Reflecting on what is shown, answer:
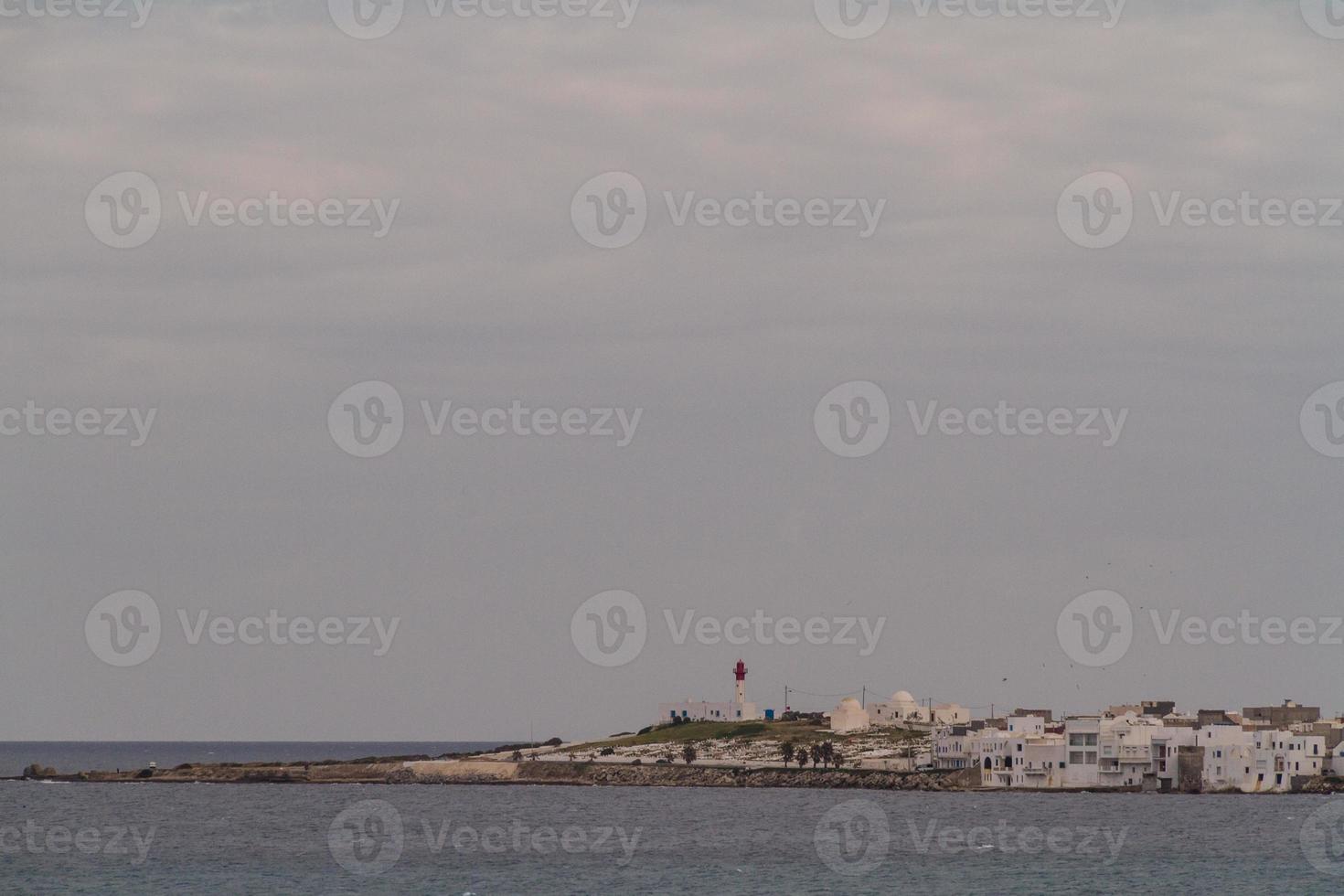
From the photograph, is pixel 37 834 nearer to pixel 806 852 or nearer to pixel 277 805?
pixel 277 805

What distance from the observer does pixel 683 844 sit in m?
99.9

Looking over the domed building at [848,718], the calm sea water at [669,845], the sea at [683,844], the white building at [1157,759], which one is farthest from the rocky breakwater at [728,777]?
the domed building at [848,718]

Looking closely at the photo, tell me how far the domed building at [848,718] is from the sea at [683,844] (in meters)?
38.0

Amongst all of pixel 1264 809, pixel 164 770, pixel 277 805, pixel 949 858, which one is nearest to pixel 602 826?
pixel 949 858

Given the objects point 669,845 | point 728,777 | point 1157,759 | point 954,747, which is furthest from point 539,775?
point 669,845

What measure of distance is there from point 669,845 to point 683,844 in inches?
54.5

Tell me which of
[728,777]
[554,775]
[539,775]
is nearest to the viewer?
[728,777]

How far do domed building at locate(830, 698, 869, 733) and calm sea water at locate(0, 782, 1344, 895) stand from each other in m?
41.2

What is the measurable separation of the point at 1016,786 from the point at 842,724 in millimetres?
39459

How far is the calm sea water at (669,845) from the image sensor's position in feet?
263

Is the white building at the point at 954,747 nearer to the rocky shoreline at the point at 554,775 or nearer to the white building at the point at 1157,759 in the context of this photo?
the rocky shoreline at the point at 554,775

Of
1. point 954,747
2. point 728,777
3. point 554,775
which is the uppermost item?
point 954,747

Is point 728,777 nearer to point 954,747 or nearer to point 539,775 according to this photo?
point 954,747

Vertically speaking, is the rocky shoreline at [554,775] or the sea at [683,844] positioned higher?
the sea at [683,844]
